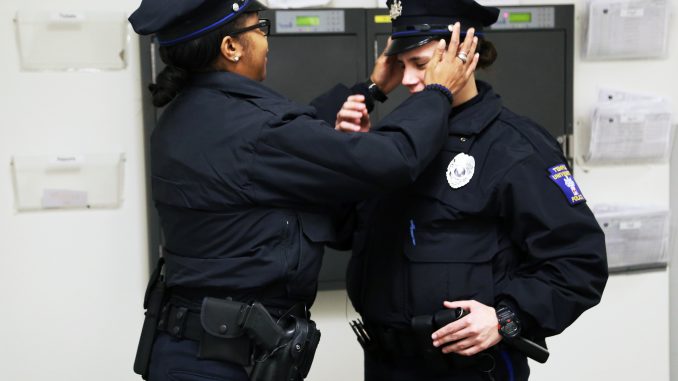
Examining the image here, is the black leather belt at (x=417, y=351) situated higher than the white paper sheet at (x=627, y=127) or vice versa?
the white paper sheet at (x=627, y=127)

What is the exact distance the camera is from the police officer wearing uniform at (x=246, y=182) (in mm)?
1304

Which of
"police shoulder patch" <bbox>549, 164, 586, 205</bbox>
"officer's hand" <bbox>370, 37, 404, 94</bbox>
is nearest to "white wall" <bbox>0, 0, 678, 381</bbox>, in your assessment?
"officer's hand" <bbox>370, 37, 404, 94</bbox>

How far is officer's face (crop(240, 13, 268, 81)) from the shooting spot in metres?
1.43

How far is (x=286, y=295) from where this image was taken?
4.60 ft

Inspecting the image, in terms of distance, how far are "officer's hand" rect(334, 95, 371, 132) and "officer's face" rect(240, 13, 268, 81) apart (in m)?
0.20

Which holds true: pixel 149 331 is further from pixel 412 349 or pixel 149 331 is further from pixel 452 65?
pixel 452 65

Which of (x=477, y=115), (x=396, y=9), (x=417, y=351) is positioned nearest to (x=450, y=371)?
(x=417, y=351)

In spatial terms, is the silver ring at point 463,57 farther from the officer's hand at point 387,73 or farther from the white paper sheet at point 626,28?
the white paper sheet at point 626,28

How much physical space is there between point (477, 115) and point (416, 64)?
0.52 feet

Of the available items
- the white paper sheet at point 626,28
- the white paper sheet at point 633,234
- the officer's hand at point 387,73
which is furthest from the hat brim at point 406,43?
the white paper sheet at point 633,234

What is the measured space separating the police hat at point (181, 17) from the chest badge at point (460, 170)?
0.50 metres

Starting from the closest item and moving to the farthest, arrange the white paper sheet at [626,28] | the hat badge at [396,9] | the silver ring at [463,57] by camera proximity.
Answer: the silver ring at [463,57] → the hat badge at [396,9] → the white paper sheet at [626,28]

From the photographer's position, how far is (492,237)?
1.44 metres

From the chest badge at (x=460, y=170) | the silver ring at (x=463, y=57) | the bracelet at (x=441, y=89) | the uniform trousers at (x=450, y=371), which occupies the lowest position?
the uniform trousers at (x=450, y=371)
